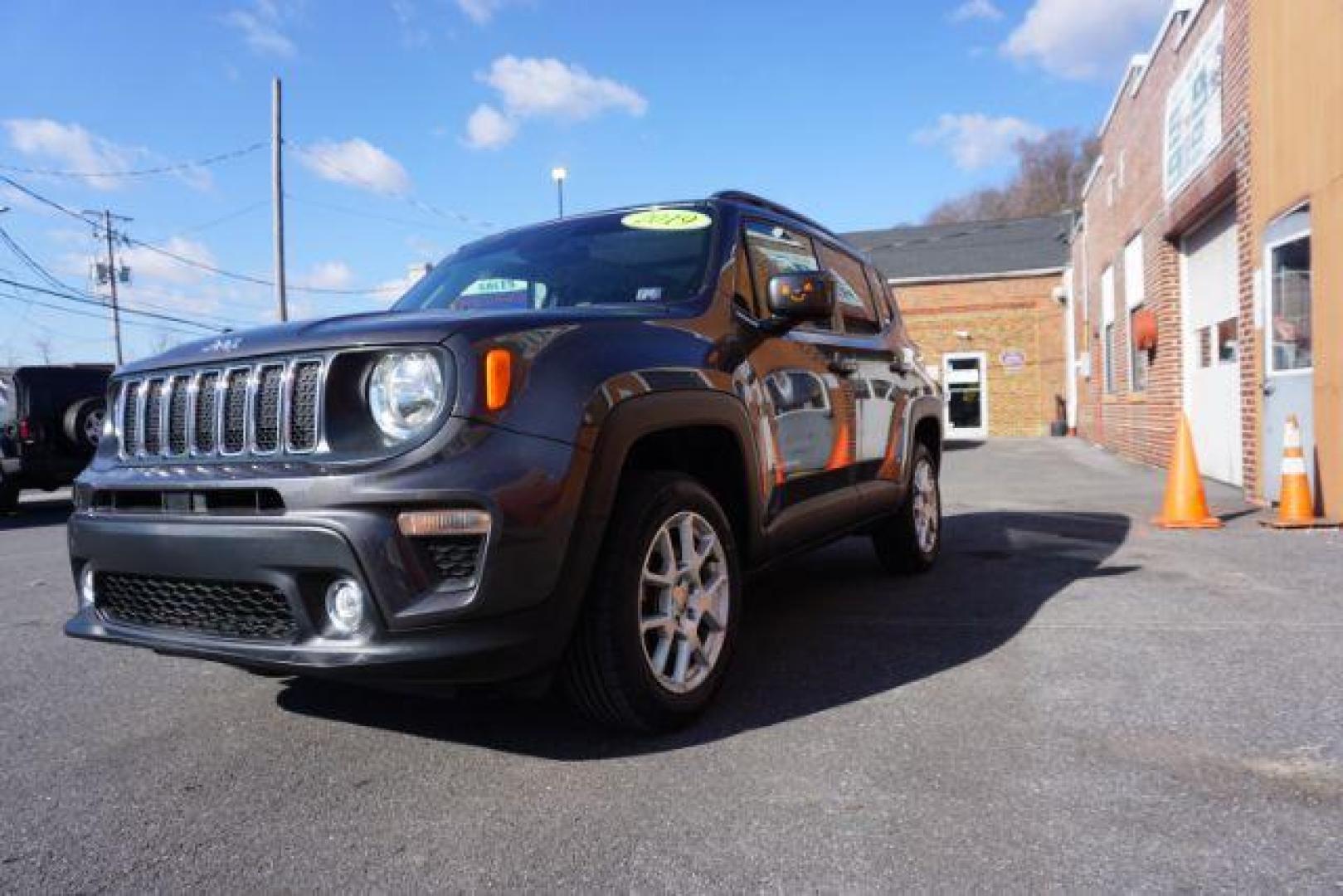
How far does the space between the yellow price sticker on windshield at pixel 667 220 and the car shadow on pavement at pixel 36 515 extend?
29.6ft

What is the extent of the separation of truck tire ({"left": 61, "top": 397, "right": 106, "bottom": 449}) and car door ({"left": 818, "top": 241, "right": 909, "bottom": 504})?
1083cm

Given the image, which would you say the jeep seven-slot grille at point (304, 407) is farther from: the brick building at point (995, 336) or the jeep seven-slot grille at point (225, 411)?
the brick building at point (995, 336)

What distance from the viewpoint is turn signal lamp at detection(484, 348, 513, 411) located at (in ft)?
8.45

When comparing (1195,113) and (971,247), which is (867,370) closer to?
(1195,113)

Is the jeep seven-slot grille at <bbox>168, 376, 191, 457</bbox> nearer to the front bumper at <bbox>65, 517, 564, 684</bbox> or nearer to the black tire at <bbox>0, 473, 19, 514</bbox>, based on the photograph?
the front bumper at <bbox>65, 517, 564, 684</bbox>

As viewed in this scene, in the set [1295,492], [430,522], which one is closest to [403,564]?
[430,522]

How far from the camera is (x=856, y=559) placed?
6688 mm

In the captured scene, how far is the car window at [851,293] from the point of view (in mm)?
4961

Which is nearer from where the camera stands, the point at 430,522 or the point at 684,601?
the point at 430,522

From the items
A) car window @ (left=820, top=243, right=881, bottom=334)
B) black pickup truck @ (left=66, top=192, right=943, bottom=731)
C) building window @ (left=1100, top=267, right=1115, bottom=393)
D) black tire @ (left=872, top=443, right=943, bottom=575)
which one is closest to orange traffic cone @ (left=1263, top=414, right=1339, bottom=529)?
black tire @ (left=872, top=443, right=943, bottom=575)

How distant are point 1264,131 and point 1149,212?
572 centimetres

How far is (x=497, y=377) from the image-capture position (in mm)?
2594

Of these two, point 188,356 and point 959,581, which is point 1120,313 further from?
point 188,356

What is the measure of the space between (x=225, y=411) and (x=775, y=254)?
2389mm
